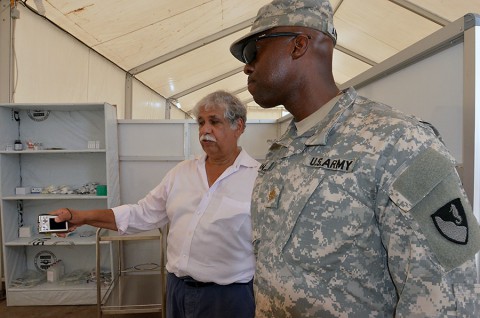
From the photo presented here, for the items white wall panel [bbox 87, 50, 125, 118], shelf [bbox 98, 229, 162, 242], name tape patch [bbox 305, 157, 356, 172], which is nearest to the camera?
name tape patch [bbox 305, 157, 356, 172]

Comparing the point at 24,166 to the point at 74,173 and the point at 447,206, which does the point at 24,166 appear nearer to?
the point at 74,173

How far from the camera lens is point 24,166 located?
3328 mm

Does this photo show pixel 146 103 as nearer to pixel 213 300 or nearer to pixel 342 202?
pixel 213 300

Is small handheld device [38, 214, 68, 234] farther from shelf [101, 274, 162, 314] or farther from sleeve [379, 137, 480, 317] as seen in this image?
sleeve [379, 137, 480, 317]

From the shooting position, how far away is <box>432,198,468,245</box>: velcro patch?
0.54 metres

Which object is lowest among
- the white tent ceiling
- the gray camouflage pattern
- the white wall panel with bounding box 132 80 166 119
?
the gray camouflage pattern

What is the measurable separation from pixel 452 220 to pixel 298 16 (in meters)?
0.52

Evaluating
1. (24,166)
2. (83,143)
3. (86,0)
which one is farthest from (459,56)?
(24,166)

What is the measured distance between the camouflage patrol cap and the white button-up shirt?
2.47ft

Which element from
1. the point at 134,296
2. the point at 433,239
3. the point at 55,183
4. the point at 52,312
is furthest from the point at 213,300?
the point at 55,183

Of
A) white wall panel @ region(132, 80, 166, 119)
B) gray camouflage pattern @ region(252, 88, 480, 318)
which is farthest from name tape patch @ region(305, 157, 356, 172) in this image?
white wall panel @ region(132, 80, 166, 119)

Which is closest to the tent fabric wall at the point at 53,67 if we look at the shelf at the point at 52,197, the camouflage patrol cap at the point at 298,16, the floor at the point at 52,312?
the shelf at the point at 52,197

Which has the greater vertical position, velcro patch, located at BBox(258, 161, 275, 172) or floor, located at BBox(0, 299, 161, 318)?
velcro patch, located at BBox(258, 161, 275, 172)

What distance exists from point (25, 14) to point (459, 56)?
344cm
